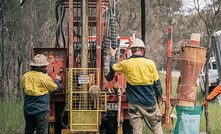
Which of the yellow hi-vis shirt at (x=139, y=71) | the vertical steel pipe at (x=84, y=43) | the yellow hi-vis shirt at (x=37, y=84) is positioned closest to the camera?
the yellow hi-vis shirt at (x=139, y=71)

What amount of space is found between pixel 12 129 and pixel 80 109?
320cm

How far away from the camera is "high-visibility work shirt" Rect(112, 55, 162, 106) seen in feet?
29.5

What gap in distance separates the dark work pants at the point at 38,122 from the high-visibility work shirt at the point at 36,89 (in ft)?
0.35

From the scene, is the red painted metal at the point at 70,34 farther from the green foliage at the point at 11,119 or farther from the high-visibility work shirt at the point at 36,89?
the green foliage at the point at 11,119

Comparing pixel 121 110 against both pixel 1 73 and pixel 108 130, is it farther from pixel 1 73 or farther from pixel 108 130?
pixel 1 73

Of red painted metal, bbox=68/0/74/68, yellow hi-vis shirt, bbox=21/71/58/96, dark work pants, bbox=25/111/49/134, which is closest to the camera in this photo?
yellow hi-vis shirt, bbox=21/71/58/96

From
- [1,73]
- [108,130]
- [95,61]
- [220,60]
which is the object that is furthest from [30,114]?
[1,73]

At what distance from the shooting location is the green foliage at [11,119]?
41.5 feet

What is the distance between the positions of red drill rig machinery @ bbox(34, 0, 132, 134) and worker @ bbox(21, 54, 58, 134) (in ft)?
1.85

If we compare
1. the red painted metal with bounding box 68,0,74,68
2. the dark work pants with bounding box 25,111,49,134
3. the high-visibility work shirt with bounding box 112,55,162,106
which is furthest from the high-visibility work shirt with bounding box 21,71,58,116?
the high-visibility work shirt with bounding box 112,55,162,106

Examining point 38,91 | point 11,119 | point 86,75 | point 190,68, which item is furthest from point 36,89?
A: point 11,119

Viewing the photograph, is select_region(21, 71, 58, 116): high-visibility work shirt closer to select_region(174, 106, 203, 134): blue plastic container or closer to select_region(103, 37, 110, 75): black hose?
select_region(103, 37, 110, 75): black hose

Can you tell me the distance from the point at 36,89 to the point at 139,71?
6.06 feet

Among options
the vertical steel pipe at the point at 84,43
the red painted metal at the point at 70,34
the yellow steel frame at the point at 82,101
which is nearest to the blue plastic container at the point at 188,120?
the yellow steel frame at the point at 82,101
